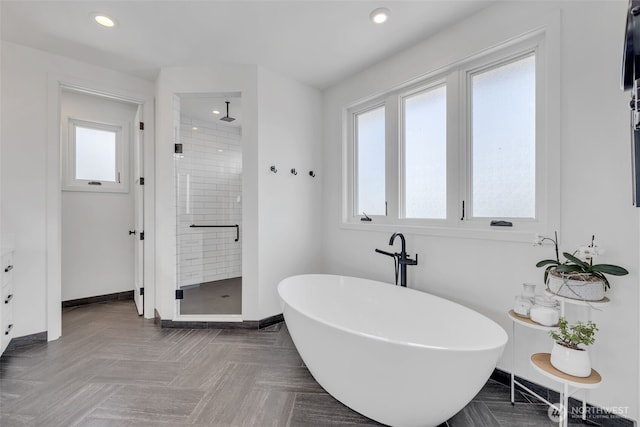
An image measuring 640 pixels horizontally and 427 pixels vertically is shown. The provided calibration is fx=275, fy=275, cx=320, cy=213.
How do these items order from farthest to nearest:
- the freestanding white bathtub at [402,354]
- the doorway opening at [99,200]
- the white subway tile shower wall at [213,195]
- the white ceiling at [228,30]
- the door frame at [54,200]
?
the white subway tile shower wall at [213,195] < the doorway opening at [99,200] < the door frame at [54,200] < the white ceiling at [228,30] < the freestanding white bathtub at [402,354]

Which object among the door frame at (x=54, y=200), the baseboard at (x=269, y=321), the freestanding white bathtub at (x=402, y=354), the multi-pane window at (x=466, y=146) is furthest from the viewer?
the baseboard at (x=269, y=321)

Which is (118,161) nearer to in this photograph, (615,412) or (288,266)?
(288,266)

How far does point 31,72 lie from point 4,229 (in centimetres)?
138

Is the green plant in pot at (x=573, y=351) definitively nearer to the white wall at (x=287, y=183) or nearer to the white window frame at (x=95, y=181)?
the white wall at (x=287, y=183)

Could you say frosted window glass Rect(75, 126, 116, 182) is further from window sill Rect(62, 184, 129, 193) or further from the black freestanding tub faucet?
the black freestanding tub faucet

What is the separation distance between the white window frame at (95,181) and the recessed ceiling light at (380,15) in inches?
132

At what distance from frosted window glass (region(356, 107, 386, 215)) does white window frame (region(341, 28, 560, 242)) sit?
0.07 meters

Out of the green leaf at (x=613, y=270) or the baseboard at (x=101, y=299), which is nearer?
the green leaf at (x=613, y=270)

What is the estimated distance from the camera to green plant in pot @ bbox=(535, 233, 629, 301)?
1335mm

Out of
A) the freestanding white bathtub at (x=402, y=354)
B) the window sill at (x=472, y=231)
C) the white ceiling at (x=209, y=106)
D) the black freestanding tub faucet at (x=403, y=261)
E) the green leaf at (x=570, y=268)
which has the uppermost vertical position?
the white ceiling at (x=209, y=106)

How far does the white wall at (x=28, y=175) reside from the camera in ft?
7.59

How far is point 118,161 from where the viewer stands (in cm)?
363
